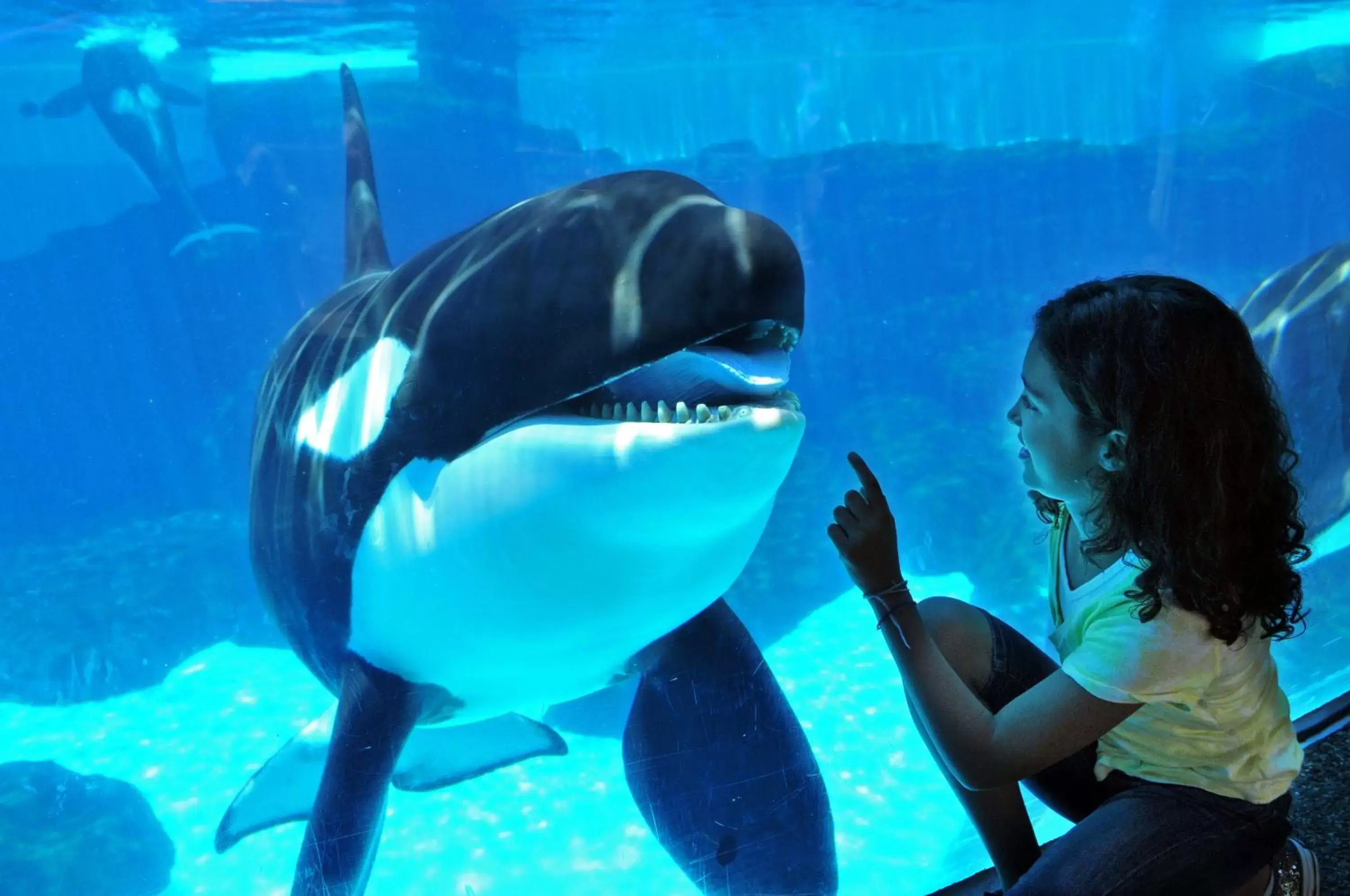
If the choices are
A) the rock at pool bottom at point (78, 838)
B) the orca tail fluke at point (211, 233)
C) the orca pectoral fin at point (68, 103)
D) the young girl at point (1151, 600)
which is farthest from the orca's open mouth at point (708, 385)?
the orca pectoral fin at point (68, 103)

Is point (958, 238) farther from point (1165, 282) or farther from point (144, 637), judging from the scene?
point (1165, 282)

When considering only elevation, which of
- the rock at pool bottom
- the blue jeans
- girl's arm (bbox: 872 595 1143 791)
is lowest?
the rock at pool bottom

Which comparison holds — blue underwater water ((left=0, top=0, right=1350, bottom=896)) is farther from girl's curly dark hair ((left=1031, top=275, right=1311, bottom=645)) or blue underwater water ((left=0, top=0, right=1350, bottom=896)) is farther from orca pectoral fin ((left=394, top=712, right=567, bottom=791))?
girl's curly dark hair ((left=1031, top=275, right=1311, bottom=645))

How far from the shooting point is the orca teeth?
1977mm

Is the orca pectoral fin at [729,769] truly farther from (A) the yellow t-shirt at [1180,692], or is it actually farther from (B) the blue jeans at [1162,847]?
(A) the yellow t-shirt at [1180,692]

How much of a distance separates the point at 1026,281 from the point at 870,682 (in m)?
13.2

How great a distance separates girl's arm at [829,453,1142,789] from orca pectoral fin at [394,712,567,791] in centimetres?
258

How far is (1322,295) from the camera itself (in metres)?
6.22

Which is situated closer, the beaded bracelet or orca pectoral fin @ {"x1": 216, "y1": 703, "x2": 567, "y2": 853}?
the beaded bracelet

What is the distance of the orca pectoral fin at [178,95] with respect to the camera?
8.35m

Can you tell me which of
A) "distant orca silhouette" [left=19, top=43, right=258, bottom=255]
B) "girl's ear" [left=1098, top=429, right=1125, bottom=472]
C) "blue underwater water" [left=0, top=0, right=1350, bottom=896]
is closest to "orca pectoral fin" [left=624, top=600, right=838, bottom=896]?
"blue underwater water" [left=0, top=0, right=1350, bottom=896]

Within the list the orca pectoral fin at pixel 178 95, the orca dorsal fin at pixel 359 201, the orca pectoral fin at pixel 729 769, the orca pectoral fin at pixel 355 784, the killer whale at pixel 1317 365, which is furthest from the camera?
the orca pectoral fin at pixel 178 95

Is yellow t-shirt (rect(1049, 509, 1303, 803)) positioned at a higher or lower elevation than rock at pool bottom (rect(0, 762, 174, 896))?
higher

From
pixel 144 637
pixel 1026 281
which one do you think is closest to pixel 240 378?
pixel 144 637
